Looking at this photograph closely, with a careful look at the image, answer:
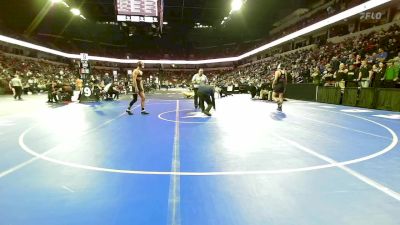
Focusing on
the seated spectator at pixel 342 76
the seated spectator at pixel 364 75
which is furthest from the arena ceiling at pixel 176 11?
the seated spectator at pixel 364 75

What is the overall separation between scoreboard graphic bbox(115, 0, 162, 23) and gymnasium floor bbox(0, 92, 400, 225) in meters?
12.7

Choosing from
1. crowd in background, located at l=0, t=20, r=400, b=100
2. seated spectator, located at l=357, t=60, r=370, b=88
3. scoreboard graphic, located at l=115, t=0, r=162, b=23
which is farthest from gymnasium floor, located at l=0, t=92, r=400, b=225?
scoreboard graphic, located at l=115, t=0, r=162, b=23

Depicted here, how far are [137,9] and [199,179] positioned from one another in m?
16.1

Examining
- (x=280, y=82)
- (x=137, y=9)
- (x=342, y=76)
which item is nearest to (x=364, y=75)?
(x=342, y=76)

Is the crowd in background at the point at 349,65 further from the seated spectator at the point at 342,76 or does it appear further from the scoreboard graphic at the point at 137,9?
the scoreboard graphic at the point at 137,9

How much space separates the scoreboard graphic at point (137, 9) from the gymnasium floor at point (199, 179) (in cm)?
1266

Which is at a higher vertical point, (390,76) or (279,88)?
(390,76)

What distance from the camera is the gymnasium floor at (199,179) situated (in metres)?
2.67

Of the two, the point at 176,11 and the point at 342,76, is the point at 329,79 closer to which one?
the point at 342,76

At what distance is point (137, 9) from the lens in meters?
17.5

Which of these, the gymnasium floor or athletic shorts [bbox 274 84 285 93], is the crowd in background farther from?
the gymnasium floor

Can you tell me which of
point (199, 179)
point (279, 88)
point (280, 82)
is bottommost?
point (199, 179)

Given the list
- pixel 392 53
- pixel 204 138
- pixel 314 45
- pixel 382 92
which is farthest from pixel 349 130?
pixel 314 45

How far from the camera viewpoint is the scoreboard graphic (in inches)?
681
